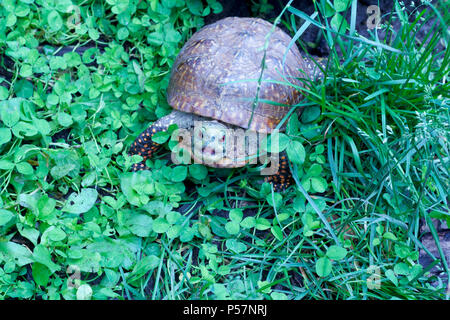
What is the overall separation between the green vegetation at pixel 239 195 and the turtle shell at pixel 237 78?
15cm

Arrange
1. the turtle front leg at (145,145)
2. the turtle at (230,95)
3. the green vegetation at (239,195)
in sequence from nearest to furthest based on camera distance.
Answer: the green vegetation at (239,195) < the turtle at (230,95) < the turtle front leg at (145,145)

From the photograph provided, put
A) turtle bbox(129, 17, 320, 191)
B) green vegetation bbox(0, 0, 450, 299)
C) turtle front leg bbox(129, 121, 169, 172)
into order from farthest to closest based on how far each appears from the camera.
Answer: turtle front leg bbox(129, 121, 169, 172) < turtle bbox(129, 17, 320, 191) < green vegetation bbox(0, 0, 450, 299)

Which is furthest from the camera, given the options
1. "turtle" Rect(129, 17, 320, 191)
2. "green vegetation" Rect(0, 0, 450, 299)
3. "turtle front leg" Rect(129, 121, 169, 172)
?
"turtle front leg" Rect(129, 121, 169, 172)

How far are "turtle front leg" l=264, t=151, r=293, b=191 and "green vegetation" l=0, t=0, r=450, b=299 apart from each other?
48 mm

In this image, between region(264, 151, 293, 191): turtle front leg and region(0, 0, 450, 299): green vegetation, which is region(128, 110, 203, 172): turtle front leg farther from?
region(264, 151, 293, 191): turtle front leg

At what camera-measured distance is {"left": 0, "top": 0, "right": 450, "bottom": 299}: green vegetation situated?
1.89 m

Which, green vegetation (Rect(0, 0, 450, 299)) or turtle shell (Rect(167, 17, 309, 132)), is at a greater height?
turtle shell (Rect(167, 17, 309, 132))

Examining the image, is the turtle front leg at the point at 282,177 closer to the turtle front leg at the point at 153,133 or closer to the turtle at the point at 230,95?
the turtle at the point at 230,95

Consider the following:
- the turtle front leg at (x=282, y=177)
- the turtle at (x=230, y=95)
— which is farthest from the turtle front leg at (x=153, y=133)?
the turtle front leg at (x=282, y=177)

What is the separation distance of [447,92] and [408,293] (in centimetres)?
102

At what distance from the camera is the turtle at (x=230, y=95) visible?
2133 millimetres

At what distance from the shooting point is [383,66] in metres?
2.14

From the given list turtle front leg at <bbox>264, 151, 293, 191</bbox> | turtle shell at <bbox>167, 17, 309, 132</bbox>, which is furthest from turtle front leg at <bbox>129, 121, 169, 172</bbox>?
turtle front leg at <bbox>264, 151, 293, 191</bbox>
